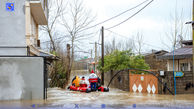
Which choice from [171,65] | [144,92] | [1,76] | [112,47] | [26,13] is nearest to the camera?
[1,76]

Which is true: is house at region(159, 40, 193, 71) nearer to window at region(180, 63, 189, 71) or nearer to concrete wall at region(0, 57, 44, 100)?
window at region(180, 63, 189, 71)

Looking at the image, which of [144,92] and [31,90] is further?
[144,92]

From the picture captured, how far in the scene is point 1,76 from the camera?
13492 mm

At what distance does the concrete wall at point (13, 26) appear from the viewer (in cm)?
1575

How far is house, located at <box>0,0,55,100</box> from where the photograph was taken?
1355 centimetres

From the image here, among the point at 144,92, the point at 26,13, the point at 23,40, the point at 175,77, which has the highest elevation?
the point at 26,13

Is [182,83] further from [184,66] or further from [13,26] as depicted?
[13,26]

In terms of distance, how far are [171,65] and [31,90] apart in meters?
12.3

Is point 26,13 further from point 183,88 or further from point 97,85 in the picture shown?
point 183,88

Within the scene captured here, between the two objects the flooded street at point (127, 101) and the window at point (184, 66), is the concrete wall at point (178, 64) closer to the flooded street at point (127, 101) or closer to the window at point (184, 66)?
the window at point (184, 66)

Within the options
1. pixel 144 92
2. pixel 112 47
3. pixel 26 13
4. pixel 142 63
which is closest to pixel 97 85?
pixel 144 92

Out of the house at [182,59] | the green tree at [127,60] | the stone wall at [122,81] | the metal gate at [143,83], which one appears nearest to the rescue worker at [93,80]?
the stone wall at [122,81]

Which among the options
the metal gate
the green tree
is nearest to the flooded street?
the metal gate

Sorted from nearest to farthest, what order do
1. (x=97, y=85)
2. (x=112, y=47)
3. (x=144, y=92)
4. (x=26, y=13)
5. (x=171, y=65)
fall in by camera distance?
(x=26, y=13)
(x=144, y=92)
(x=97, y=85)
(x=171, y=65)
(x=112, y=47)
